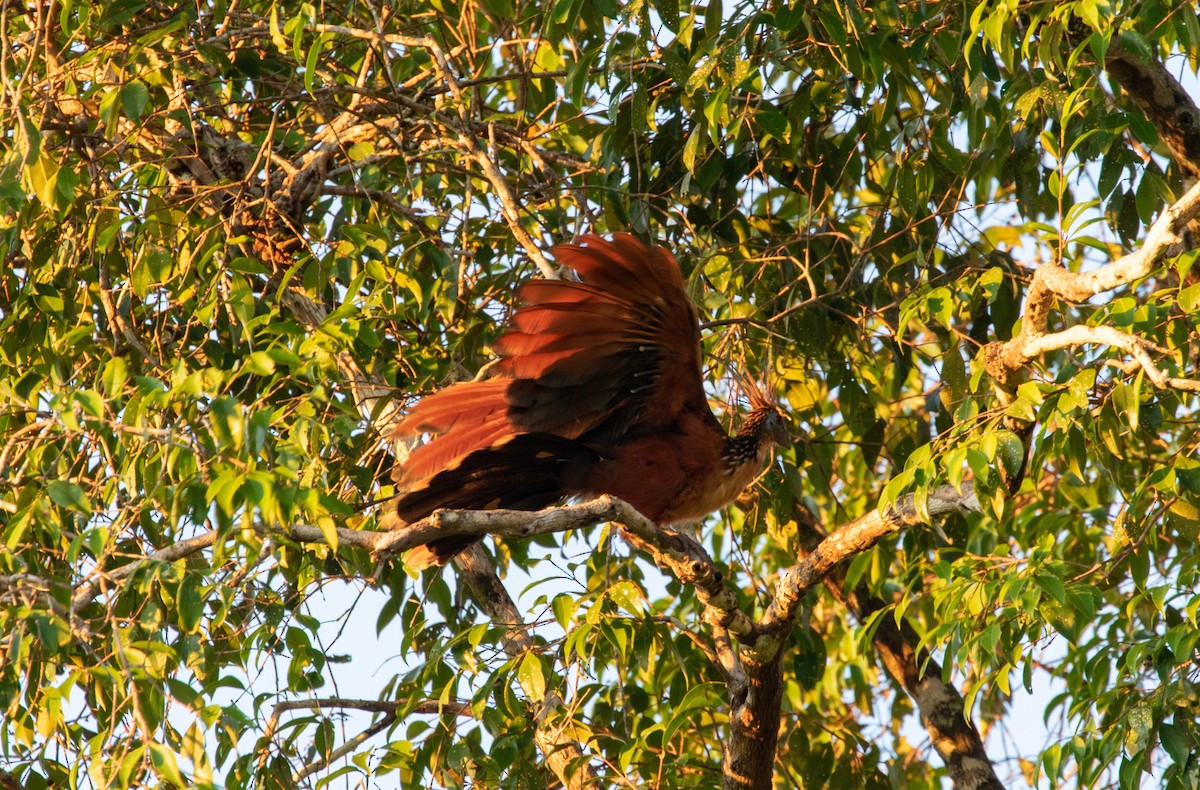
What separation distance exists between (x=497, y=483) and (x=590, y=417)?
37cm

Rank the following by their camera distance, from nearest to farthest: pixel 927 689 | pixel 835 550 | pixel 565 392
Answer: pixel 835 550 → pixel 565 392 → pixel 927 689

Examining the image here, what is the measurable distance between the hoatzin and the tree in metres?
0.18

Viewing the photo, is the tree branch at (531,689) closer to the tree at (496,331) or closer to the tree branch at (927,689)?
the tree at (496,331)

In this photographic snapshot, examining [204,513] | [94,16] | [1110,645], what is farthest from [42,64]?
[1110,645]

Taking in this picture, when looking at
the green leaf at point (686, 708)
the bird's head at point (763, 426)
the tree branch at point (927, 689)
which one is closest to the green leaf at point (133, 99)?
the green leaf at point (686, 708)

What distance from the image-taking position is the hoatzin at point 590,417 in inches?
142

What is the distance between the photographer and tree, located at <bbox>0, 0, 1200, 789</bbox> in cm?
280

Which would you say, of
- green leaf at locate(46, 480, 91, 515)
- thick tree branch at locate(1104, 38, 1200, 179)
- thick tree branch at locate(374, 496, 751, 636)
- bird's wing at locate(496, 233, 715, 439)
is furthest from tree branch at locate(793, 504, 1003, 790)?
green leaf at locate(46, 480, 91, 515)

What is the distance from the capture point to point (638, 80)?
12.2 feet

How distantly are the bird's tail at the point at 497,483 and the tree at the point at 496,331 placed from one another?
19 cm

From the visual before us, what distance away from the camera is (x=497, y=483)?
3.96 meters

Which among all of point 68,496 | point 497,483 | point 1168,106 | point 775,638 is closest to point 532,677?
point 775,638

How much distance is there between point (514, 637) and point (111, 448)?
1.31 m

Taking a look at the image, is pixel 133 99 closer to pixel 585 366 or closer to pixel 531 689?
pixel 585 366
